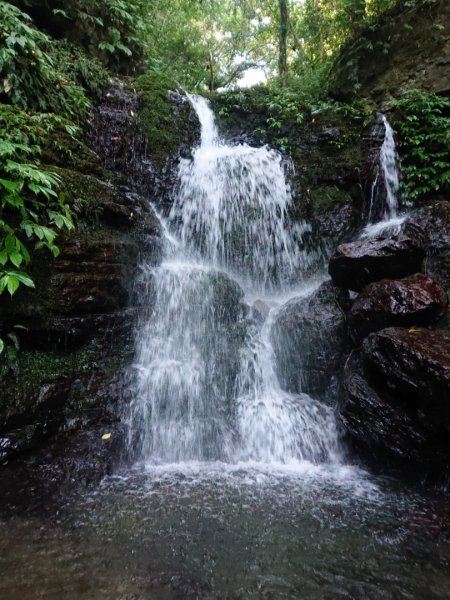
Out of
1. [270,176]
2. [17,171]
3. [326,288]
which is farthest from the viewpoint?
[270,176]

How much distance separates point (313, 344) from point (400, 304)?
147 cm

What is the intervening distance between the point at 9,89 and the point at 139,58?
5.37m

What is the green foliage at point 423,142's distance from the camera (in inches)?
301

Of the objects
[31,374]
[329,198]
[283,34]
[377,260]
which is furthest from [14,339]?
[283,34]

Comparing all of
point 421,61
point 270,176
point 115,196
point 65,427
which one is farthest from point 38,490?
point 421,61

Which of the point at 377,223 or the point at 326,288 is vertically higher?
the point at 377,223

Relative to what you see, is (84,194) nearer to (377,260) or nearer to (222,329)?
(222,329)

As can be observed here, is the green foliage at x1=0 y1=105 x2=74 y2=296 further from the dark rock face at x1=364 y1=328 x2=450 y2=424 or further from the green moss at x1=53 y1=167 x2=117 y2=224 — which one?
the dark rock face at x1=364 y1=328 x2=450 y2=424

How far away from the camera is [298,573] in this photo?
7.81ft

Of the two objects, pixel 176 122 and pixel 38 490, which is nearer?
pixel 38 490

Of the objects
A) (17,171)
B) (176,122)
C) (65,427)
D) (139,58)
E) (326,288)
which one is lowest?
(65,427)

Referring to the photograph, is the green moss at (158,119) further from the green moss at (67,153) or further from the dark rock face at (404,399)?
the dark rock face at (404,399)

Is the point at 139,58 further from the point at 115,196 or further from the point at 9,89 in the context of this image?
the point at 115,196

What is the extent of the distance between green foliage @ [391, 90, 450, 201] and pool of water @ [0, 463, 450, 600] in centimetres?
666
